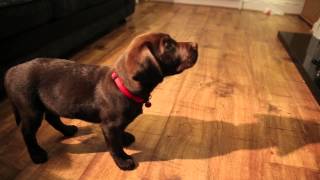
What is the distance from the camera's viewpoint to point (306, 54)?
7.81 ft

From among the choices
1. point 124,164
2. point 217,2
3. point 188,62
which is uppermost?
point 188,62

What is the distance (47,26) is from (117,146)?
1022 millimetres

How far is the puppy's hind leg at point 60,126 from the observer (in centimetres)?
138

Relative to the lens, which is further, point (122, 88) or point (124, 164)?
point (124, 164)

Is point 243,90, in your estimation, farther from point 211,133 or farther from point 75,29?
point 75,29

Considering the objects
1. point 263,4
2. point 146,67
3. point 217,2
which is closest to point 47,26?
point 146,67

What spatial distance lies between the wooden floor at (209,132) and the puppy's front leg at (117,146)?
4 centimetres

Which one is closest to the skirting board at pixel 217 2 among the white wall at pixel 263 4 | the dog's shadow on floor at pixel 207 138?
the white wall at pixel 263 4

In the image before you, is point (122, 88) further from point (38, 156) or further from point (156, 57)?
point (38, 156)

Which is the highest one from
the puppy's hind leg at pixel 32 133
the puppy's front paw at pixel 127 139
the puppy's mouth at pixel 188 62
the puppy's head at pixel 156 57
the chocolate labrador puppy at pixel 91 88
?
the puppy's head at pixel 156 57

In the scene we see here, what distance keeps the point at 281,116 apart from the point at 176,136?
0.62 metres

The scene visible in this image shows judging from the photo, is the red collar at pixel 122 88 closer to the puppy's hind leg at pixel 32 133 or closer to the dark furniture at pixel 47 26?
the puppy's hind leg at pixel 32 133

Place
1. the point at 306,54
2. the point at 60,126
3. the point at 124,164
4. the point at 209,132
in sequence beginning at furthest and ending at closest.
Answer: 1. the point at 306,54
2. the point at 209,132
3. the point at 60,126
4. the point at 124,164

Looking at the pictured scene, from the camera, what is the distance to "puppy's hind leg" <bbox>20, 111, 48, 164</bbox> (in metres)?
1.19
